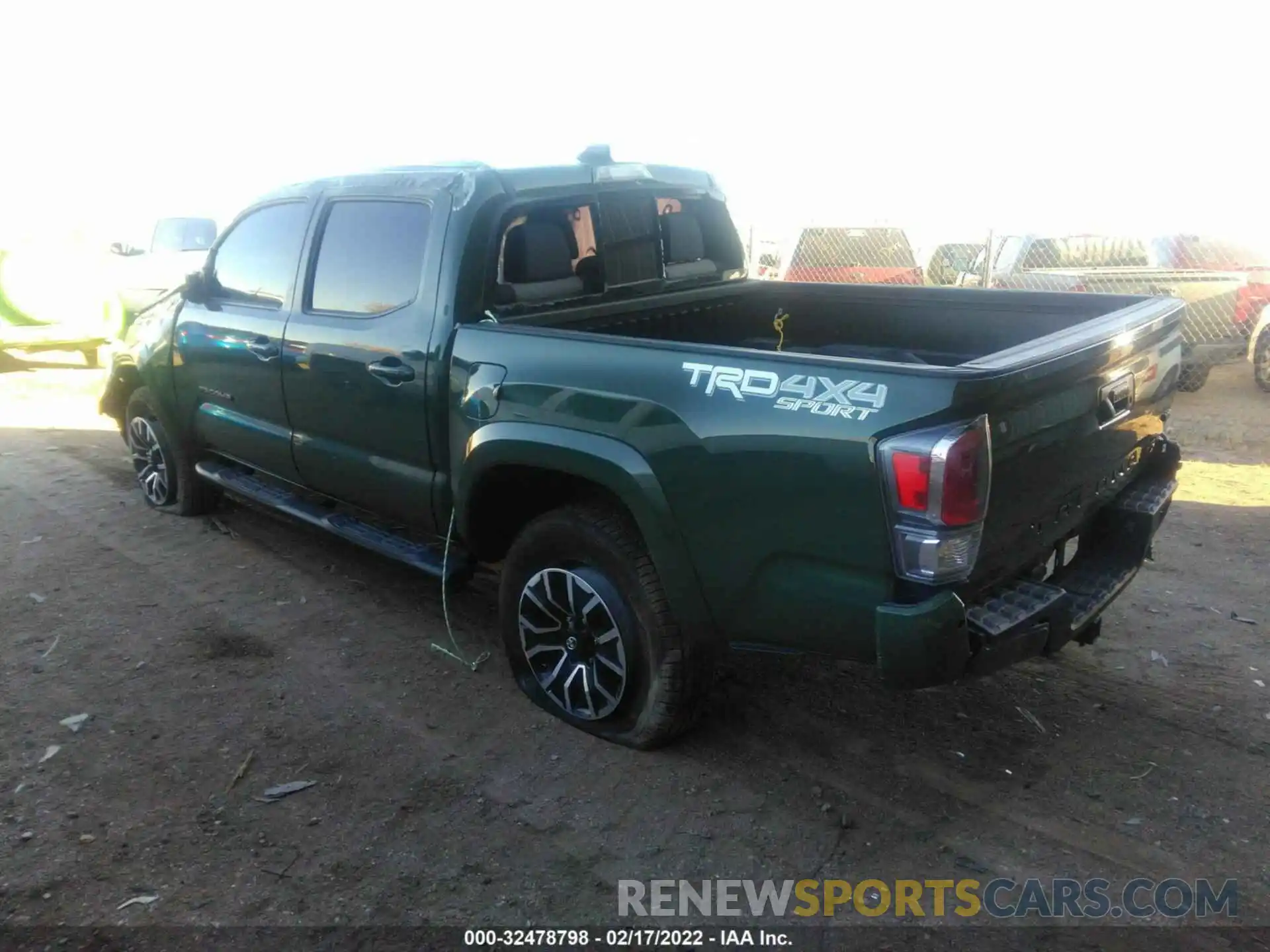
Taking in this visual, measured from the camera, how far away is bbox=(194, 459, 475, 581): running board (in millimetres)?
4133

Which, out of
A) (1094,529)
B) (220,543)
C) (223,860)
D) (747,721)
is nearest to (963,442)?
(1094,529)

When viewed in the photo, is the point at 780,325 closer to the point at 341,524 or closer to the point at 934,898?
the point at 341,524

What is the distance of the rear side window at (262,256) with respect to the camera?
4688 millimetres

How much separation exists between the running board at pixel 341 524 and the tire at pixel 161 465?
0.81ft

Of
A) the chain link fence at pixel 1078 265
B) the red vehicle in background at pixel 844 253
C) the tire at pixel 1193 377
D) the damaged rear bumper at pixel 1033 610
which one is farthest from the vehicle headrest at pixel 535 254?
the tire at pixel 1193 377

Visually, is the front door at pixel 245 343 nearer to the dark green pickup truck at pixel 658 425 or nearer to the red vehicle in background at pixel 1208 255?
the dark green pickup truck at pixel 658 425

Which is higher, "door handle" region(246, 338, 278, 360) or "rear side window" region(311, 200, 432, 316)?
"rear side window" region(311, 200, 432, 316)

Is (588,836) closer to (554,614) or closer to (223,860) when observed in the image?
(554,614)

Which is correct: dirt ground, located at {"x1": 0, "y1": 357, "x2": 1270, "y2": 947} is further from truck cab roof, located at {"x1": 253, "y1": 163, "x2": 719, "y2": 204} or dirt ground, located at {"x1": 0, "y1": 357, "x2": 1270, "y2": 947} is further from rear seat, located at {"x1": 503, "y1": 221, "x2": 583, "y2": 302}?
truck cab roof, located at {"x1": 253, "y1": 163, "x2": 719, "y2": 204}

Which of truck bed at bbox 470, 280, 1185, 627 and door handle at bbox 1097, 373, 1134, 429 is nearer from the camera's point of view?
truck bed at bbox 470, 280, 1185, 627

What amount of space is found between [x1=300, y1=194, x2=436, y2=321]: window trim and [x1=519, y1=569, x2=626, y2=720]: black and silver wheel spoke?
1.28 metres

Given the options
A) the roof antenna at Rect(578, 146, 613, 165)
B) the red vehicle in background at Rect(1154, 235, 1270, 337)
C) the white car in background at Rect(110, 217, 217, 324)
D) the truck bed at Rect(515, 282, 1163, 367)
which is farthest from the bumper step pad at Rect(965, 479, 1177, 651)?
the white car in background at Rect(110, 217, 217, 324)

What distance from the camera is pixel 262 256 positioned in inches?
195

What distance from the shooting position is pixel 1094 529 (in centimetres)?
360
